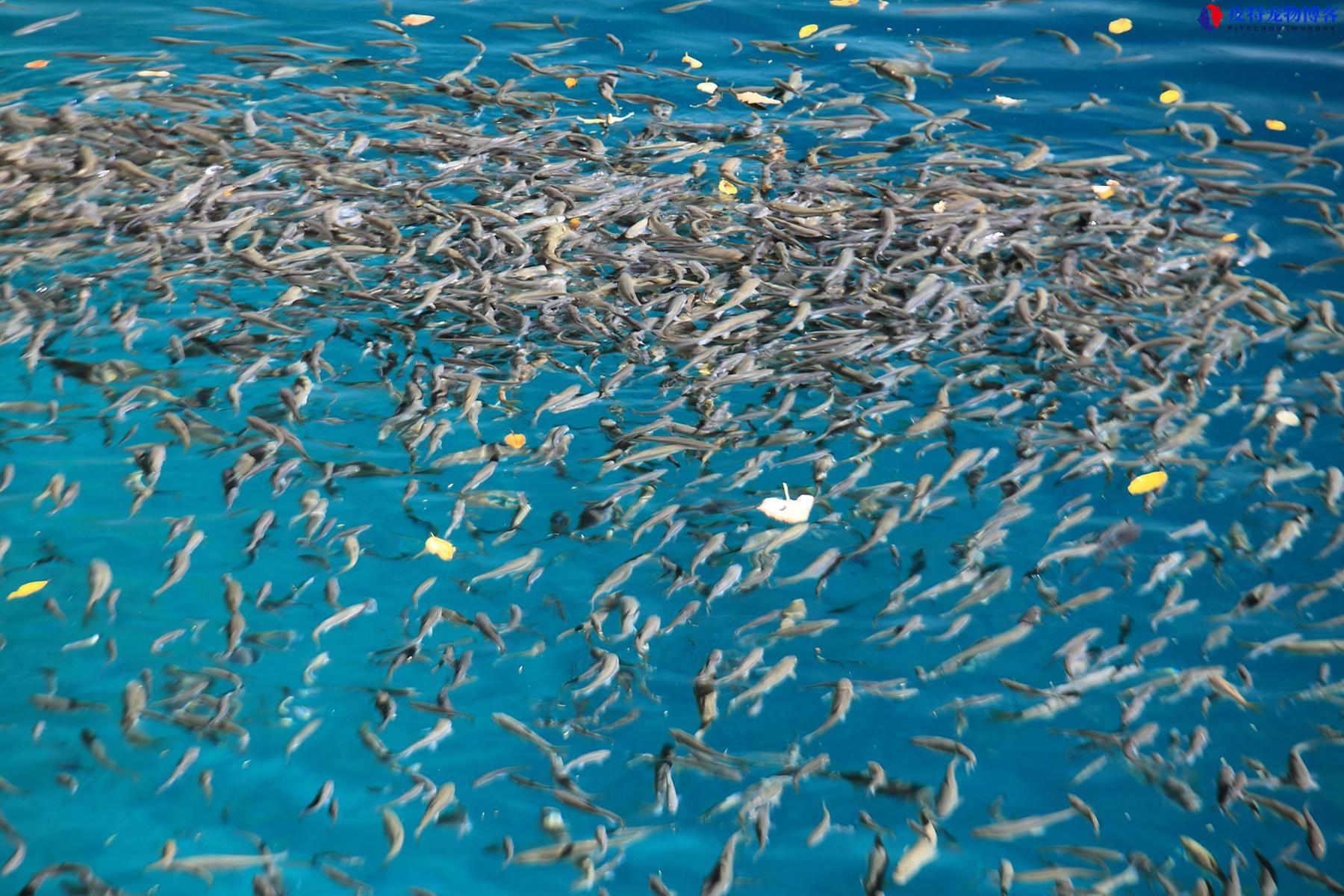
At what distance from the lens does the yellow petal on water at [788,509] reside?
13.8 ft

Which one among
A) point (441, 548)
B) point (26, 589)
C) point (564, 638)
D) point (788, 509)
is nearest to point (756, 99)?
point (788, 509)

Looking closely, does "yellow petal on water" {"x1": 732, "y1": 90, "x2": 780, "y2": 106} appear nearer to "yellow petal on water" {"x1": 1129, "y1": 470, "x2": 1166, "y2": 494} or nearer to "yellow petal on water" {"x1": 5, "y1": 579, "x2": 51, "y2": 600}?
"yellow petal on water" {"x1": 1129, "y1": 470, "x2": 1166, "y2": 494}

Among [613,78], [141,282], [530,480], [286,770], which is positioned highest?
[613,78]

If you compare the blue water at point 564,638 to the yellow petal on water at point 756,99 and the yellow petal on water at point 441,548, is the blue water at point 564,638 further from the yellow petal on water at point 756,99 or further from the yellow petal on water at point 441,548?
the yellow petal on water at point 756,99

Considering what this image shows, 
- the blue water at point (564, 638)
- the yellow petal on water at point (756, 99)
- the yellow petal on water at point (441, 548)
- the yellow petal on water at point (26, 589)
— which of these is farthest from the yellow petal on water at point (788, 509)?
the yellow petal on water at point (756, 99)

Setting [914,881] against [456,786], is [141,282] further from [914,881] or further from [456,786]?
[914,881]

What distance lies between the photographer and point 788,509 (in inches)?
165

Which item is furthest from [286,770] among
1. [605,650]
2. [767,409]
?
[767,409]

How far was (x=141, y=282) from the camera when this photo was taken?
5238mm

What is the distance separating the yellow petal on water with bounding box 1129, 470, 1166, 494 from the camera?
14.5ft

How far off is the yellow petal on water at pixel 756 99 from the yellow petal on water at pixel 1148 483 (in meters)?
4.02

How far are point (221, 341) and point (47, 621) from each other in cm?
154

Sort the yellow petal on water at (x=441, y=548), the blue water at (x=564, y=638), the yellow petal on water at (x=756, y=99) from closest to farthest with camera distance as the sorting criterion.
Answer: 1. the blue water at (x=564, y=638)
2. the yellow petal on water at (x=441, y=548)
3. the yellow petal on water at (x=756, y=99)

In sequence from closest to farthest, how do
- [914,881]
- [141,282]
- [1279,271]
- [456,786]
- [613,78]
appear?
[914,881] < [456,786] < [141,282] < [1279,271] < [613,78]
